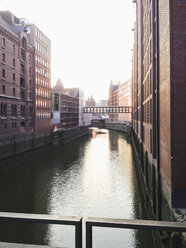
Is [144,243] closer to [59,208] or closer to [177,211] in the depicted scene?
[177,211]

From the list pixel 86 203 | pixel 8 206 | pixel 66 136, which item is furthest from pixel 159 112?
pixel 66 136

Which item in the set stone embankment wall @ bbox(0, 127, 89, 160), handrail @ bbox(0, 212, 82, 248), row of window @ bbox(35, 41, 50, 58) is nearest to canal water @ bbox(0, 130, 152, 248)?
stone embankment wall @ bbox(0, 127, 89, 160)

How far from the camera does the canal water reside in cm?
1298

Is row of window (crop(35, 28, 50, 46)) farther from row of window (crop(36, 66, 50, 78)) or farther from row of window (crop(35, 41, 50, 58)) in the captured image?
row of window (crop(36, 66, 50, 78))

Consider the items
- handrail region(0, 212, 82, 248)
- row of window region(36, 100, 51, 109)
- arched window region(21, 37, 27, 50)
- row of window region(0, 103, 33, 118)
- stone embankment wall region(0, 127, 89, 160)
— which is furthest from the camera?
row of window region(36, 100, 51, 109)

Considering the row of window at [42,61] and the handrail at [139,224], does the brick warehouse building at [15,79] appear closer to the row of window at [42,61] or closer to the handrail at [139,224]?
the row of window at [42,61]

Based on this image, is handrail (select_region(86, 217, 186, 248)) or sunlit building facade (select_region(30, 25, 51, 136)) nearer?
handrail (select_region(86, 217, 186, 248))

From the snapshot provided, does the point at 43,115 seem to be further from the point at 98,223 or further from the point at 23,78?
the point at 98,223

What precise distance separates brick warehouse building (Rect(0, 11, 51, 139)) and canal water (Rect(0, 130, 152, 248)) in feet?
38.1

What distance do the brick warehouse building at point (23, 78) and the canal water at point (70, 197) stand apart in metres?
11.6

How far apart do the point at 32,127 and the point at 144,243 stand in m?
45.0

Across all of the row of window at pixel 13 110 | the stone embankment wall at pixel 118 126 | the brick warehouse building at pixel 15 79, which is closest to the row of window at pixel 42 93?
the brick warehouse building at pixel 15 79

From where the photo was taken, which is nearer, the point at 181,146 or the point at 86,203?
the point at 181,146

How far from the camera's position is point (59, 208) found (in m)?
17.5
